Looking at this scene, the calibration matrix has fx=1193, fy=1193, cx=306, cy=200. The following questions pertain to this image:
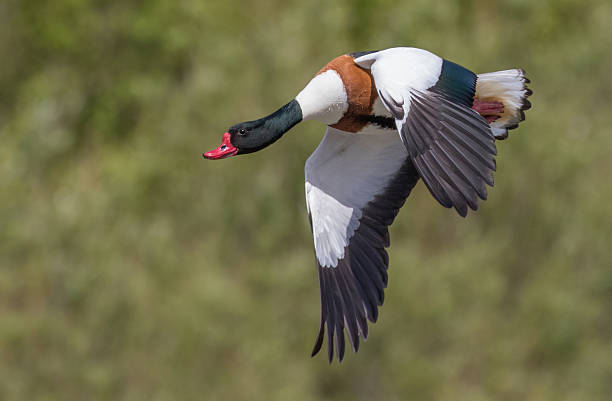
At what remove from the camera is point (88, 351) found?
12.8m

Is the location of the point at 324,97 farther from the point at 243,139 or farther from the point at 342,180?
the point at 342,180

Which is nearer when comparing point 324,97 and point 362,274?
point 324,97

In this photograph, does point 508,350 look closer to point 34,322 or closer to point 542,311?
point 542,311

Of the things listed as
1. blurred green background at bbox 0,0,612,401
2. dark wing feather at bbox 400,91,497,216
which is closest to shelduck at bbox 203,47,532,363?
dark wing feather at bbox 400,91,497,216

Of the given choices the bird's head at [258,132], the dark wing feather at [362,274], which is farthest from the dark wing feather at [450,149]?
the dark wing feather at [362,274]

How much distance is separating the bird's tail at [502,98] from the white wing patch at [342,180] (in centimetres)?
58

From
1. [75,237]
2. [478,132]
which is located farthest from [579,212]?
[478,132]

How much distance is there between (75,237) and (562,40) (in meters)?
9.11

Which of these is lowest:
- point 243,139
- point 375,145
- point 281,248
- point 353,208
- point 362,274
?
point 281,248

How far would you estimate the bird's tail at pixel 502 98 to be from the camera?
6281 millimetres

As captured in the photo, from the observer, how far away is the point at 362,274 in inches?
262

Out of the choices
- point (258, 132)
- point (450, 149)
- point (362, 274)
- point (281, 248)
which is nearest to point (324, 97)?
point (258, 132)

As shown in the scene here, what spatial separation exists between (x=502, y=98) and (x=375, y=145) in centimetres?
82

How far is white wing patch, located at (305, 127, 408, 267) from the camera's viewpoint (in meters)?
6.77
